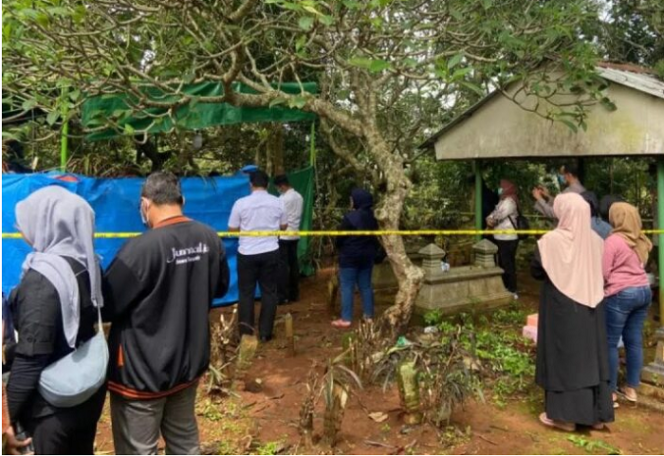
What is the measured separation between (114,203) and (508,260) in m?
5.51

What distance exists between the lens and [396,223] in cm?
562

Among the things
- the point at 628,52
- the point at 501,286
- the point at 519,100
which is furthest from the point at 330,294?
the point at 628,52

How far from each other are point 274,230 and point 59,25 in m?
2.83

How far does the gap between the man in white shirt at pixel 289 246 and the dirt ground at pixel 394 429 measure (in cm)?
271

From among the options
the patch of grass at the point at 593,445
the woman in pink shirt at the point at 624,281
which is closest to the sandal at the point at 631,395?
the woman in pink shirt at the point at 624,281

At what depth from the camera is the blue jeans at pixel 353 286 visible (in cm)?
629

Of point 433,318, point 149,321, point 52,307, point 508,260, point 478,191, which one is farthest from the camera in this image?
point 478,191

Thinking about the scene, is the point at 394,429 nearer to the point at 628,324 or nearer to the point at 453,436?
the point at 453,436

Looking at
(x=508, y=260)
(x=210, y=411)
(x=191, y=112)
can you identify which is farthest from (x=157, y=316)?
(x=508, y=260)

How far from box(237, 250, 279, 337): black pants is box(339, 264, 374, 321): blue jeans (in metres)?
0.85

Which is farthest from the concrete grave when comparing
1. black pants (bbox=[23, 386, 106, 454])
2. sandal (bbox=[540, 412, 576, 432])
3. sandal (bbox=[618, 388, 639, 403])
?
black pants (bbox=[23, 386, 106, 454])

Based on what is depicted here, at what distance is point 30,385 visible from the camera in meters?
2.21

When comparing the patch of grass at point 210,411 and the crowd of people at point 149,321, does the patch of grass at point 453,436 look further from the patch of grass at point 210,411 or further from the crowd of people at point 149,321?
the patch of grass at point 210,411

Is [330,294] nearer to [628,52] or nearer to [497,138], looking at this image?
[497,138]
